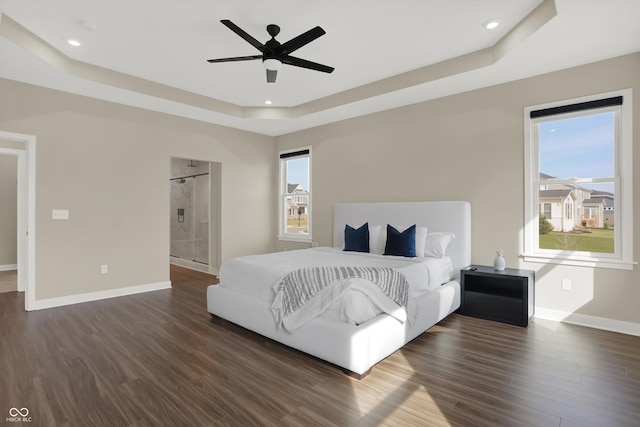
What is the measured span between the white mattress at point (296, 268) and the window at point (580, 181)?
122cm

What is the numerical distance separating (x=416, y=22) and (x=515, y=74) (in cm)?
148

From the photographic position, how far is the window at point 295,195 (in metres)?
6.25

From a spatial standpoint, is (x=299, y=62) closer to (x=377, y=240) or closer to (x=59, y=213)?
(x=377, y=240)

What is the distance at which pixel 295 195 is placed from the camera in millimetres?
6500

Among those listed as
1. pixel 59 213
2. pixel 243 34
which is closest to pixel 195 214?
pixel 59 213

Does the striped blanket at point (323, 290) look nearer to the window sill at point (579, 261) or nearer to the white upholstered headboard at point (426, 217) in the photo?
the white upholstered headboard at point (426, 217)

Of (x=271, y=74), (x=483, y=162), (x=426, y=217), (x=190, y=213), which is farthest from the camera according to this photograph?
(x=190, y=213)

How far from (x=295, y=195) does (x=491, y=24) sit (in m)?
4.25

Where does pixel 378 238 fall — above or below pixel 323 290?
above

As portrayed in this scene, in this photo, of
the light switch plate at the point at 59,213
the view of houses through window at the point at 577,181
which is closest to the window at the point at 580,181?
the view of houses through window at the point at 577,181

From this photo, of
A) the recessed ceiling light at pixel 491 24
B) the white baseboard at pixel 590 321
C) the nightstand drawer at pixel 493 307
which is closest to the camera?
the recessed ceiling light at pixel 491 24

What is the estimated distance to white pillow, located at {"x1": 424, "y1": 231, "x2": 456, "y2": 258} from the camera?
13.2 ft

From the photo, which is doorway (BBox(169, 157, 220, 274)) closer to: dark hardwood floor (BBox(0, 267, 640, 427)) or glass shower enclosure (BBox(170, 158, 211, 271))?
glass shower enclosure (BBox(170, 158, 211, 271))

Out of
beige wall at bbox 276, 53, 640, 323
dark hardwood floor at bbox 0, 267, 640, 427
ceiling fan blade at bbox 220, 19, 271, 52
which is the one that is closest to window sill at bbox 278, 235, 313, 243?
beige wall at bbox 276, 53, 640, 323
